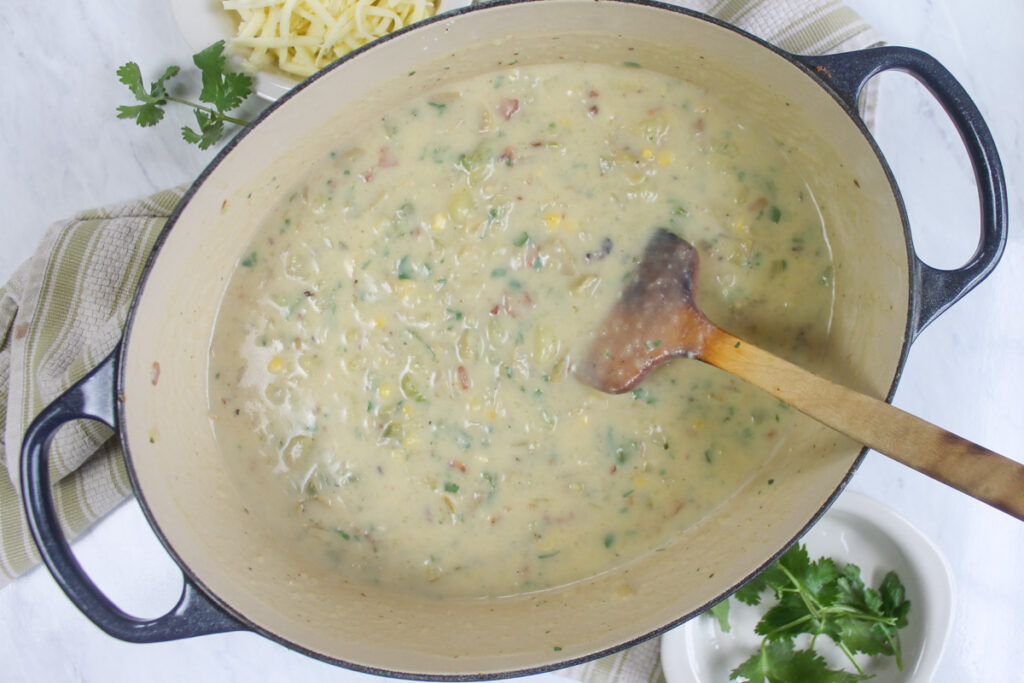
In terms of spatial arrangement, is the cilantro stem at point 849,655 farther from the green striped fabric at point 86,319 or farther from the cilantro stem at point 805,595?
the green striped fabric at point 86,319

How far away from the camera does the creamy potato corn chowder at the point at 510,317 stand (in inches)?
67.8

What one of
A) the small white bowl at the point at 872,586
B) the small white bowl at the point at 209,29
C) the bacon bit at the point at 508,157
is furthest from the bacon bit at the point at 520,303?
the small white bowl at the point at 872,586

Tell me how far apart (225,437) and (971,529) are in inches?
67.2

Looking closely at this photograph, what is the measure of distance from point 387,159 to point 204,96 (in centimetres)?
44

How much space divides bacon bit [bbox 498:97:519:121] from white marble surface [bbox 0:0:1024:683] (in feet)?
2.48

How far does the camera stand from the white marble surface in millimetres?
2035

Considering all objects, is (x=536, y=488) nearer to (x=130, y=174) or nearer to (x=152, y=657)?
(x=152, y=657)

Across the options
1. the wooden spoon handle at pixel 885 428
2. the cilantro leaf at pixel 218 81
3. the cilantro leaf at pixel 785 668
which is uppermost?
the cilantro leaf at pixel 218 81

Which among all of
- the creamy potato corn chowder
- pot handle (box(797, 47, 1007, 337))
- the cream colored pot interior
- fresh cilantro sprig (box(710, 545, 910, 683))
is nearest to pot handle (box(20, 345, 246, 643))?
the cream colored pot interior

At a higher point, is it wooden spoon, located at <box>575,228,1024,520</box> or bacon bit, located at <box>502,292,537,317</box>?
bacon bit, located at <box>502,292,537,317</box>

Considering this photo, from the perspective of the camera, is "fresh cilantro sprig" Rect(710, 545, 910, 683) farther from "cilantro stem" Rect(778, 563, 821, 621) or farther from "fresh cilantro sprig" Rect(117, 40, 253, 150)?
"fresh cilantro sprig" Rect(117, 40, 253, 150)

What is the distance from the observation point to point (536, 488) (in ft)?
5.83

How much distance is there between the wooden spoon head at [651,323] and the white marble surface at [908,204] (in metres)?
0.67

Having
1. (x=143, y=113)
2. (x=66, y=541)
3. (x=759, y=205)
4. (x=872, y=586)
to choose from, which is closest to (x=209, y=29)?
(x=143, y=113)
